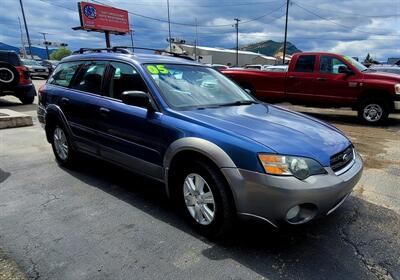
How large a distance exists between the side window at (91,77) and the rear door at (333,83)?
6.84 m

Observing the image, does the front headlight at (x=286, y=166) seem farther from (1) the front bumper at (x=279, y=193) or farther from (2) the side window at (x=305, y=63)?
(2) the side window at (x=305, y=63)

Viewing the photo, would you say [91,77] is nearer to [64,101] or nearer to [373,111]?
[64,101]

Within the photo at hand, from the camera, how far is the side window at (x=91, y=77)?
13.9ft

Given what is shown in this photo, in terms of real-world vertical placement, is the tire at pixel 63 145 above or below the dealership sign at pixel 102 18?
below

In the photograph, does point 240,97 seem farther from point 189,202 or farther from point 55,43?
point 55,43

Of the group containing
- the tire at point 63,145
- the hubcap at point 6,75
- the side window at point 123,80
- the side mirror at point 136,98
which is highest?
the side window at point 123,80

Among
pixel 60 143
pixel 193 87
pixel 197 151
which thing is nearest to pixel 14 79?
pixel 60 143

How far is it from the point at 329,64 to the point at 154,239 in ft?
26.2

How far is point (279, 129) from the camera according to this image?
3080mm

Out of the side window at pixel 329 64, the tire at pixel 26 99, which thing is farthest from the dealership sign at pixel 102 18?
the side window at pixel 329 64

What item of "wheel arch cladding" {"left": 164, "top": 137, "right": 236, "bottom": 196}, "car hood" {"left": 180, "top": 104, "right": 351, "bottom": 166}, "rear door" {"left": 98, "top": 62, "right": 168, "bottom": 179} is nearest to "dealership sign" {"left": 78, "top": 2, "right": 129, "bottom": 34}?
"rear door" {"left": 98, "top": 62, "right": 168, "bottom": 179}

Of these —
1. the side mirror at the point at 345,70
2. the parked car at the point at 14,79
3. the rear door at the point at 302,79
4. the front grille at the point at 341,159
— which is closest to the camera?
the front grille at the point at 341,159

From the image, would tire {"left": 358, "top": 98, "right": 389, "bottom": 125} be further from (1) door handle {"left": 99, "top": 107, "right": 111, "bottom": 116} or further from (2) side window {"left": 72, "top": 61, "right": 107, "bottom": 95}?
(1) door handle {"left": 99, "top": 107, "right": 111, "bottom": 116}

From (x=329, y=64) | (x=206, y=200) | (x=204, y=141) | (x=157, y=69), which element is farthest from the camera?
(x=329, y=64)
